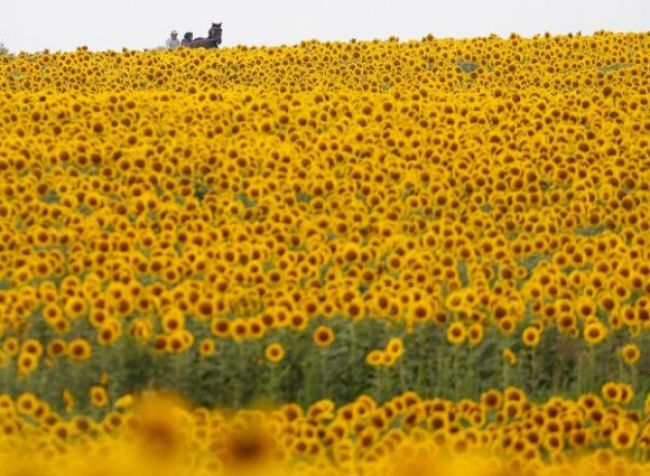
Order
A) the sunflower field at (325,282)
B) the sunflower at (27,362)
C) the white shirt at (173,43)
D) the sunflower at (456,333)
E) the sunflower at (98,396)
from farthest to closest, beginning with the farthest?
the white shirt at (173,43) < the sunflower at (456,333) < the sunflower at (27,362) < the sunflower at (98,396) < the sunflower field at (325,282)

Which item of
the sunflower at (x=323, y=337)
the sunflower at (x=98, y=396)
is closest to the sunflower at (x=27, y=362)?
the sunflower at (x=98, y=396)

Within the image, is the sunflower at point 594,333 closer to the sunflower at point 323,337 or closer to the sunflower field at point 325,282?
the sunflower field at point 325,282

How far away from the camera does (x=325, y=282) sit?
426 inches

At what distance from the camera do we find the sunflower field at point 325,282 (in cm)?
718

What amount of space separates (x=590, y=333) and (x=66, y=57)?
15.3m

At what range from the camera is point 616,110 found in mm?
17078

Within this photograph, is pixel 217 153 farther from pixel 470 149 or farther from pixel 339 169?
pixel 470 149

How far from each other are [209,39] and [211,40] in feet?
0.36

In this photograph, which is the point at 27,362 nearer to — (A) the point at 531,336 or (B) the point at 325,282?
(B) the point at 325,282

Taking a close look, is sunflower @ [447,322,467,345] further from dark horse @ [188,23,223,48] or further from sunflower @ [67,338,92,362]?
dark horse @ [188,23,223,48]

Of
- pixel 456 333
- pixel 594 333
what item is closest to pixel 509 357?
pixel 456 333

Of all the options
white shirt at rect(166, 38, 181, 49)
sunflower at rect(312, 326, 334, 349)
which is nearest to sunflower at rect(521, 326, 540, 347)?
sunflower at rect(312, 326, 334, 349)

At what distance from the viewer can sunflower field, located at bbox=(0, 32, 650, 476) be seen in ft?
23.6

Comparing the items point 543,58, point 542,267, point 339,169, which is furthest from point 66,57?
point 542,267
